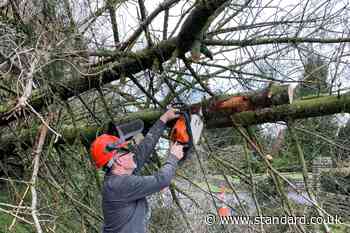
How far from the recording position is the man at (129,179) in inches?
120

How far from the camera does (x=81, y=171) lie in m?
4.96

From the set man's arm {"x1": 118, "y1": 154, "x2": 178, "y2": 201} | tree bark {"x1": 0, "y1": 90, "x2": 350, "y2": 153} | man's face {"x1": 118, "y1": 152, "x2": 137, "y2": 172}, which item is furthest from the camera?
man's face {"x1": 118, "y1": 152, "x2": 137, "y2": 172}

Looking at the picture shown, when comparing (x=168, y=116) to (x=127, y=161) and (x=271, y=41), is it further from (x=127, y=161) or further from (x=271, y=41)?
(x=271, y=41)

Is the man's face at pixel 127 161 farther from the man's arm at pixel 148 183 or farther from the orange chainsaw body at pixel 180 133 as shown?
the orange chainsaw body at pixel 180 133

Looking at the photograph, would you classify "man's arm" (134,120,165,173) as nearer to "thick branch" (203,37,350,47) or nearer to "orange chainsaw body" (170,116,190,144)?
"orange chainsaw body" (170,116,190,144)

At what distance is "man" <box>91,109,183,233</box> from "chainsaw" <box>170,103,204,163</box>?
0.19 ft

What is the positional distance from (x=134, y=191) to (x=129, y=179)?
0.30 feet

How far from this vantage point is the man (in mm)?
3043

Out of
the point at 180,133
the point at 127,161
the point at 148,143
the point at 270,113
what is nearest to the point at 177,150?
the point at 180,133

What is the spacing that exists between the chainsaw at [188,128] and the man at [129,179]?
57mm

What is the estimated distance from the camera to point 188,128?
120 inches

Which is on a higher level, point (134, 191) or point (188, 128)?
point (188, 128)

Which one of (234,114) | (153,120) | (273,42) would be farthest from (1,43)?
(273,42)

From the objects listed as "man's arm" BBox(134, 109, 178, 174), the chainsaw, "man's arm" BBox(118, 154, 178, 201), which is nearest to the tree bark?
the chainsaw
